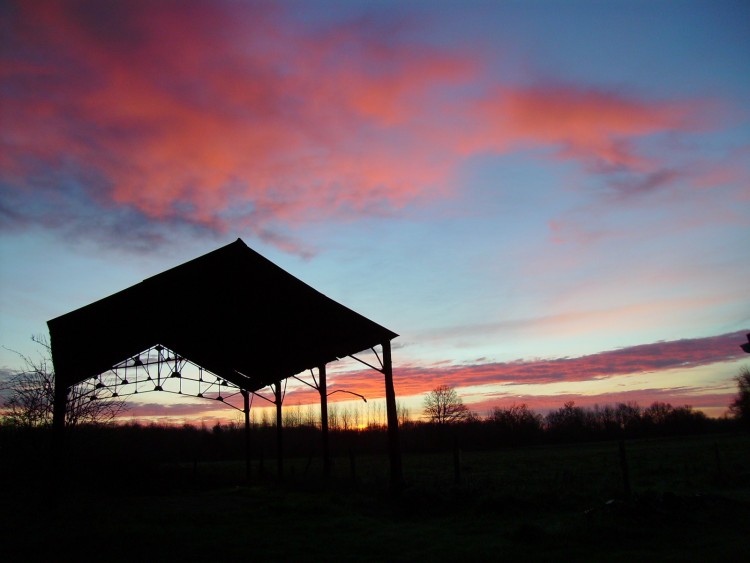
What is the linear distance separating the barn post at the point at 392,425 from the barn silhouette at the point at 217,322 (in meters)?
0.03

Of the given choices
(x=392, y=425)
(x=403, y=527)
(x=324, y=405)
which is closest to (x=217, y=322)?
(x=324, y=405)

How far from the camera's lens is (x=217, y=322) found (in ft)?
59.5

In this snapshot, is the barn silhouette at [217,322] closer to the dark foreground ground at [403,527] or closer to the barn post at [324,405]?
the barn post at [324,405]

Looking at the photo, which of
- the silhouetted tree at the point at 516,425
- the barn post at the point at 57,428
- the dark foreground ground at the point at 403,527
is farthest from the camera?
the silhouetted tree at the point at 516,425

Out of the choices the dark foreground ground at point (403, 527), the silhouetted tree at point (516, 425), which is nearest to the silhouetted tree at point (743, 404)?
Result: the silhouetted tree at point (516, 425)

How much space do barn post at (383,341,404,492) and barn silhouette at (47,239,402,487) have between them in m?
0.03

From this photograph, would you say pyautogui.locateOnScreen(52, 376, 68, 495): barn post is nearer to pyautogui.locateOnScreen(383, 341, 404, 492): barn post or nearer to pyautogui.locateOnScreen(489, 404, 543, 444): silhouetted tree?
pyautogui.locateOnScreen(383, 341, 404, 492): barn post

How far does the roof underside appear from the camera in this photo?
1439 centimetres

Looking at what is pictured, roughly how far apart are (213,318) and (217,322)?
1.48 ft

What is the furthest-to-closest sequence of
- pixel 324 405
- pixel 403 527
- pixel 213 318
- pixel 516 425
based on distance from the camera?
pixel 516 425
pixel 324 405
pixel 213 318
pixel 403 527

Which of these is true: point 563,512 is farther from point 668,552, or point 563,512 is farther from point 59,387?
point 59,387

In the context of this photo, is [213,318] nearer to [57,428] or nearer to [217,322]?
[217,322]

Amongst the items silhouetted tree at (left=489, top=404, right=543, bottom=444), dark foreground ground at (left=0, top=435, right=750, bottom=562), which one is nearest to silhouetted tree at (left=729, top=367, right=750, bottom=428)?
silhouetted tree at (left=489, top=404, right=543, bottom=444)

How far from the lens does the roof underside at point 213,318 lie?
14.4 m
